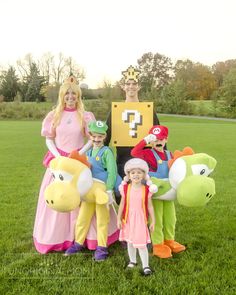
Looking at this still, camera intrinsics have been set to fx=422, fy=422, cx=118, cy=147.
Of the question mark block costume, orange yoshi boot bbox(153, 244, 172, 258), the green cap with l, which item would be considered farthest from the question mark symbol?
orange yoshi boot bbox(153, 244, 172, 258)

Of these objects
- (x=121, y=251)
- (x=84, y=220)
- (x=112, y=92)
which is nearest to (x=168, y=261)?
(x=121, y=251)

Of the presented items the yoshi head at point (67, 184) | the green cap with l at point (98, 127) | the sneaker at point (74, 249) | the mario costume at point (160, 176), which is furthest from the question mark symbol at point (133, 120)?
the sneaker at point (74, 249)

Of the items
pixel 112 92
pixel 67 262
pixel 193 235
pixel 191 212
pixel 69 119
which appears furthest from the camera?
pixel 112 92

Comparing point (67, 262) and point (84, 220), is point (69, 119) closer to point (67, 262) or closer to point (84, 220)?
point (84, 220)

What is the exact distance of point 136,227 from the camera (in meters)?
4.18

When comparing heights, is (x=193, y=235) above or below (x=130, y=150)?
below

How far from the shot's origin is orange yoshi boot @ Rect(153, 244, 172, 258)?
4.62 meters

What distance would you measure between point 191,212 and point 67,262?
271cm

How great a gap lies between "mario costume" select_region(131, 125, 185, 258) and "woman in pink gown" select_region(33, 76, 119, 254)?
561 millimetres

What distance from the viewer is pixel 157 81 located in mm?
59500

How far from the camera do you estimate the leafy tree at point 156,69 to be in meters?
59.6

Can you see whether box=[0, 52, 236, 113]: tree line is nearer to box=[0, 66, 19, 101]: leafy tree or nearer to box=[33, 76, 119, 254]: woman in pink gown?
box=[0, 66, 19, 101]: leafy tree

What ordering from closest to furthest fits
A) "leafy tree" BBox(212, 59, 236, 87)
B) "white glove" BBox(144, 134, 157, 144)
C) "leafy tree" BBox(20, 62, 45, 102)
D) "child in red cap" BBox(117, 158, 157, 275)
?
"child in red cap" BBox(117, 158, 157, 275) → "white glove" BBox(144, 134, 157, 144) → "leafy tree" BBox(20, 62, 45, 102) → "leafy tree" BBox(212, 59, 236, 87)

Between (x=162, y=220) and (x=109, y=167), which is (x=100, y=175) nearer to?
(x=109, y=167)
